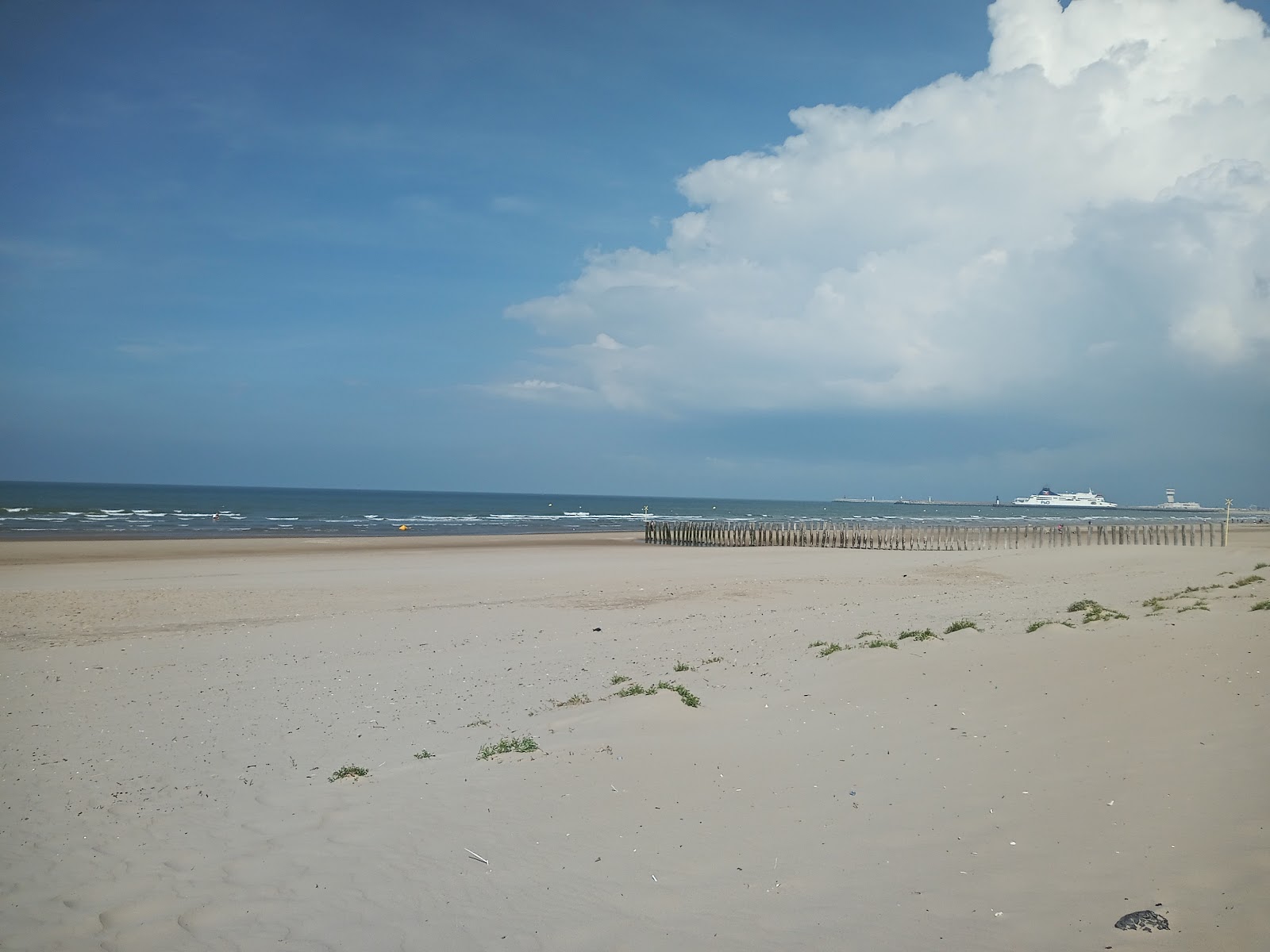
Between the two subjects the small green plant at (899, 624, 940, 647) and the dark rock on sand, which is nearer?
the dark rock on sand

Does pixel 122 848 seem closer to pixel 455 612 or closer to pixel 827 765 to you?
pixel 827 765

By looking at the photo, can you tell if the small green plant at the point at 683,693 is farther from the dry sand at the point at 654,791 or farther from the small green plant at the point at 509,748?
the small green plant at the point at 509,748

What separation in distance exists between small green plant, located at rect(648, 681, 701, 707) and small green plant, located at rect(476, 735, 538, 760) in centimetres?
180

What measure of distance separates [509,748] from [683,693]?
2205mm

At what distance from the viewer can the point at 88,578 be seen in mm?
25719

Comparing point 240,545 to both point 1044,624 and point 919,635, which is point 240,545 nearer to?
point 919,635

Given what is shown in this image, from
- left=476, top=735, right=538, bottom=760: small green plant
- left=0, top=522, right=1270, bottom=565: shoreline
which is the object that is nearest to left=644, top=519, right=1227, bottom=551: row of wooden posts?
left=0, top=522, right=1270, bottom=565: shoreline

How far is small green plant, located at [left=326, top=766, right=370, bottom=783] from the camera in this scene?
24.6ft

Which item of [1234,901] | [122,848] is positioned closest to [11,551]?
[122,848]

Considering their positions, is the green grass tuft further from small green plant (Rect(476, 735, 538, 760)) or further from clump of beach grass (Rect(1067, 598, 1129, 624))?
small green plant (Rect(476, 735, 538, 760))

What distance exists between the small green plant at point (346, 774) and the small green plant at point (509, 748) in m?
1.08

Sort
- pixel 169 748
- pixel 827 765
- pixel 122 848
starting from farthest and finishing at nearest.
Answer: pixel 169 748 → pixel 827 765 → pixel 122 848

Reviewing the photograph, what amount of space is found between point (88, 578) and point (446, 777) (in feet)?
78.8

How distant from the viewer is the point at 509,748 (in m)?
7.97
